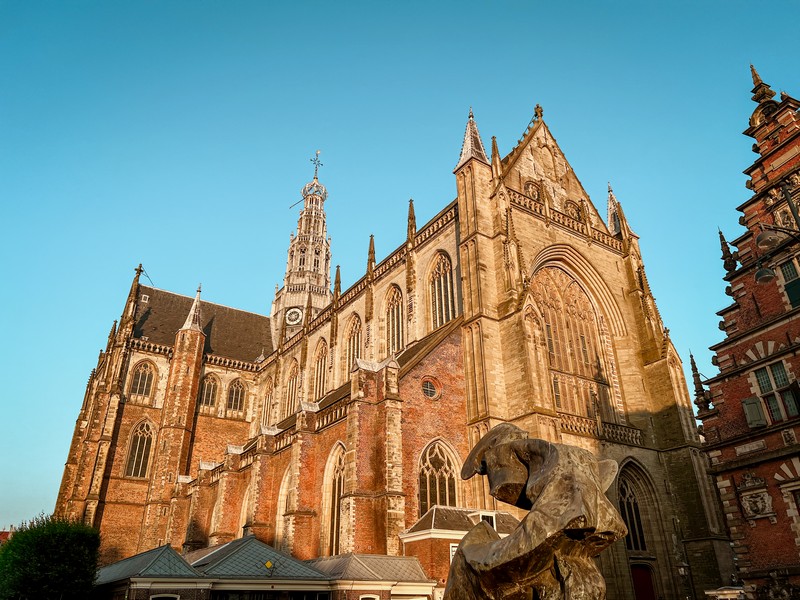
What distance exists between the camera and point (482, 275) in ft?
75.2

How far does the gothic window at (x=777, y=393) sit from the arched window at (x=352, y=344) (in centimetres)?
2081

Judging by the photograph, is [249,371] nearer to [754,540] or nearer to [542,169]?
[542,169]

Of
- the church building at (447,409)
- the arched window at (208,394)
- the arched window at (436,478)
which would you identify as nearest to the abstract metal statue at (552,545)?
the church building at (447,409)

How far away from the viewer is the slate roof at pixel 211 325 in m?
43.2

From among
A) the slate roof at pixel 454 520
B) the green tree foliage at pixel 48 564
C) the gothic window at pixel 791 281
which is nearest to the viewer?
the gothic window at pixel 791 281

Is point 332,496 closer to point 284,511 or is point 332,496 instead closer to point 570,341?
point 284,511

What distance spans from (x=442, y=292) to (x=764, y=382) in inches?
533

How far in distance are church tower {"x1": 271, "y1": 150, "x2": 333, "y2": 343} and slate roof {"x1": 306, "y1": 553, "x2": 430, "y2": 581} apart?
3278 centimetres

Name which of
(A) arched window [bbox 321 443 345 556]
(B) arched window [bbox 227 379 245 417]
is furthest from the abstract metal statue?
(B) arched window [bbox 227 379 245 417]

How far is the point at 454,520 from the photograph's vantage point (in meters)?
18.5

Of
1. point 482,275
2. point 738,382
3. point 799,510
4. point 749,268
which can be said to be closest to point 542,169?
point 482,275

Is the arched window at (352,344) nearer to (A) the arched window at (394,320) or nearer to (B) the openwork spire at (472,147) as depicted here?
(A) the arched window at (394,320)

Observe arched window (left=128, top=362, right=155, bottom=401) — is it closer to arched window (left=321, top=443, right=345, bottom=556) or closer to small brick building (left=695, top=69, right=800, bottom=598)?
arched window (left=321, top=443, right=345, bottom=556)

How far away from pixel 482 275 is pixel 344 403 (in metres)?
7.48
